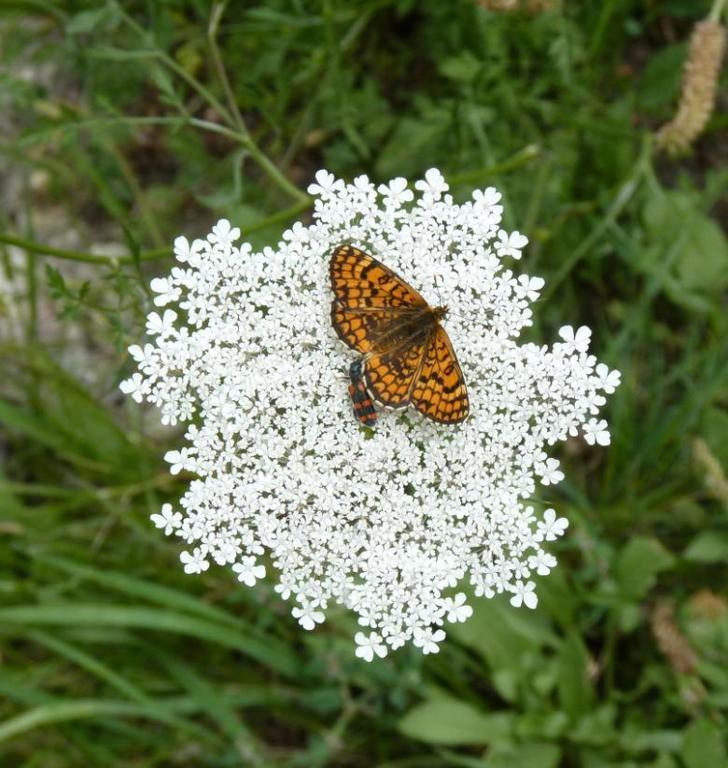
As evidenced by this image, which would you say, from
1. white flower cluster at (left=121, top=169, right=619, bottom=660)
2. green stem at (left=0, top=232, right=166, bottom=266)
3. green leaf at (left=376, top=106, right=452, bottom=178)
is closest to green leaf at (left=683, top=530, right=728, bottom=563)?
white flower cluster at (left=121, top=169, right=619, bottom=660)

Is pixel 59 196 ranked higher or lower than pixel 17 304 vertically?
higher

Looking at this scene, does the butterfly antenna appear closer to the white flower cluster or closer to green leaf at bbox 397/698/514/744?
the white flower cluster

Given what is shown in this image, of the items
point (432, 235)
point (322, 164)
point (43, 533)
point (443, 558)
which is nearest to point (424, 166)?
point (322, 164)

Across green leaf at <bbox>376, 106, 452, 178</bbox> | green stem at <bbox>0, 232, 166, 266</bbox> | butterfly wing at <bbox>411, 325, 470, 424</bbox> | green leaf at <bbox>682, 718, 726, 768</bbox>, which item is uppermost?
green leaf at <bbox>376, 106, 452, 178</bbox>

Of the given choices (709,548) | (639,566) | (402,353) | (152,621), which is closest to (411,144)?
(402,353)

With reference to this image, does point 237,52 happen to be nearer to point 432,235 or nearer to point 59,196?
point 59,196

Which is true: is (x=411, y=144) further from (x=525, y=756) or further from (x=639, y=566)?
(x=525, y=756)
